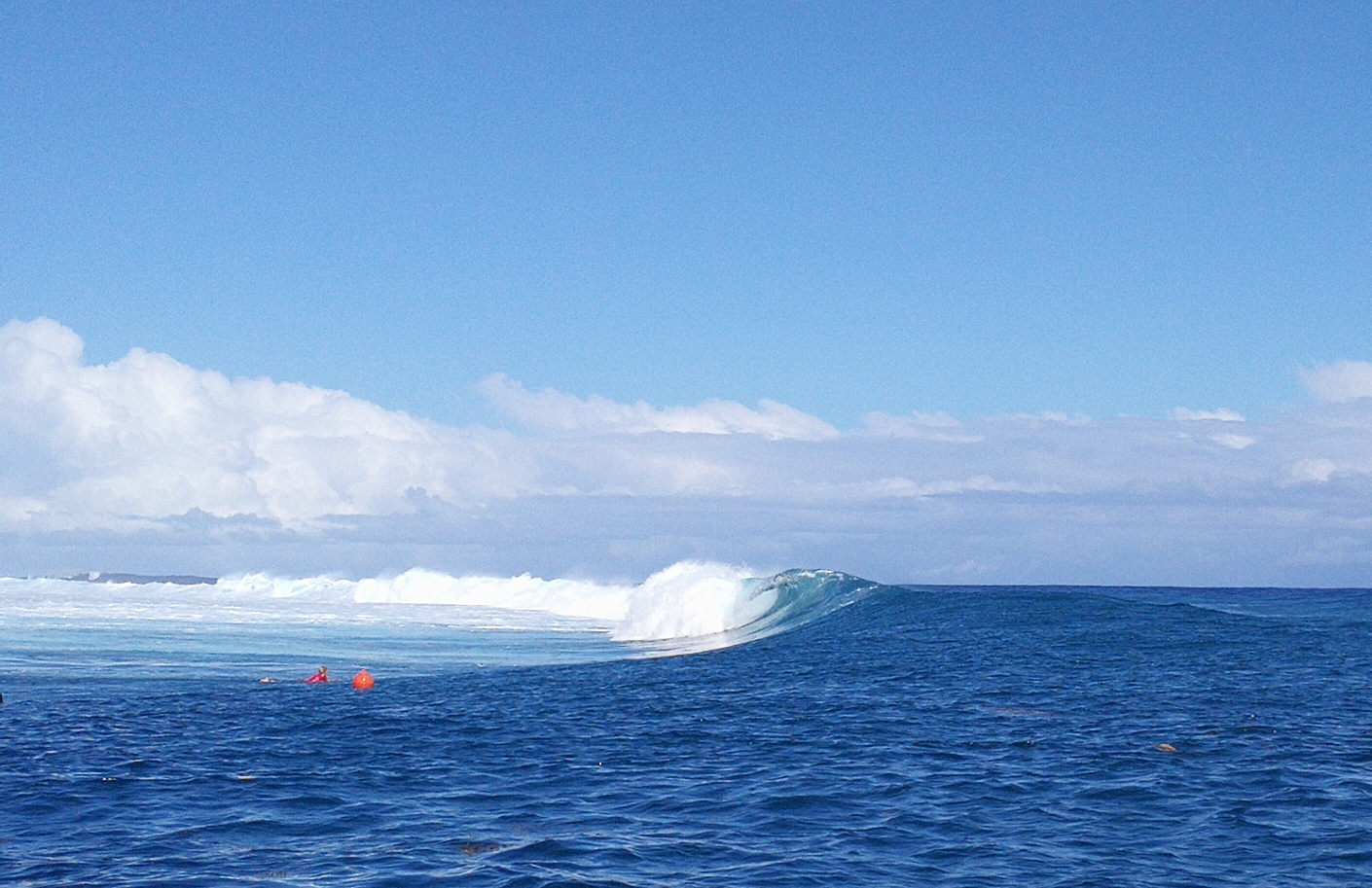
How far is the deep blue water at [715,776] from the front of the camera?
1402 centimetres

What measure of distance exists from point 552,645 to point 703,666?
1247 cm

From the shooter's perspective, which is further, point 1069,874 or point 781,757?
point 781,757

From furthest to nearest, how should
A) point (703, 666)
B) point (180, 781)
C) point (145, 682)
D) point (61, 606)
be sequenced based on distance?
point (61, 606), point (703, 666), point (145, 682), point (180, 781)

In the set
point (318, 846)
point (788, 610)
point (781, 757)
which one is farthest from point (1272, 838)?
point (788, 610)

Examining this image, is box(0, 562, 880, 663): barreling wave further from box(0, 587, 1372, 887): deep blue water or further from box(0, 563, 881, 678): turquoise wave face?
box(0, 587, 1372, 887): deep blue water

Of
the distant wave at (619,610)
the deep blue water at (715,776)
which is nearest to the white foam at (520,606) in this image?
the distant wave at (619,610)

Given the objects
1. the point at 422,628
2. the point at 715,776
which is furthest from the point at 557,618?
the point at 715,776

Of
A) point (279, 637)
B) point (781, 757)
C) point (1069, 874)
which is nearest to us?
point (1069, 874)

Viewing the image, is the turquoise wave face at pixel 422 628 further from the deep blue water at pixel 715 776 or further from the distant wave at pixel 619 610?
the deep blue water at pixel 715 776

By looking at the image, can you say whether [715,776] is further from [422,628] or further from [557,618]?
[557,618]

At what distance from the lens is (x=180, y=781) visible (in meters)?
18.7

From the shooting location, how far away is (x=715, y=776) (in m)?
18.8

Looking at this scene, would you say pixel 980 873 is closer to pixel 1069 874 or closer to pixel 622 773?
pixel 1069 874

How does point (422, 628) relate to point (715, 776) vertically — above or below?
above
